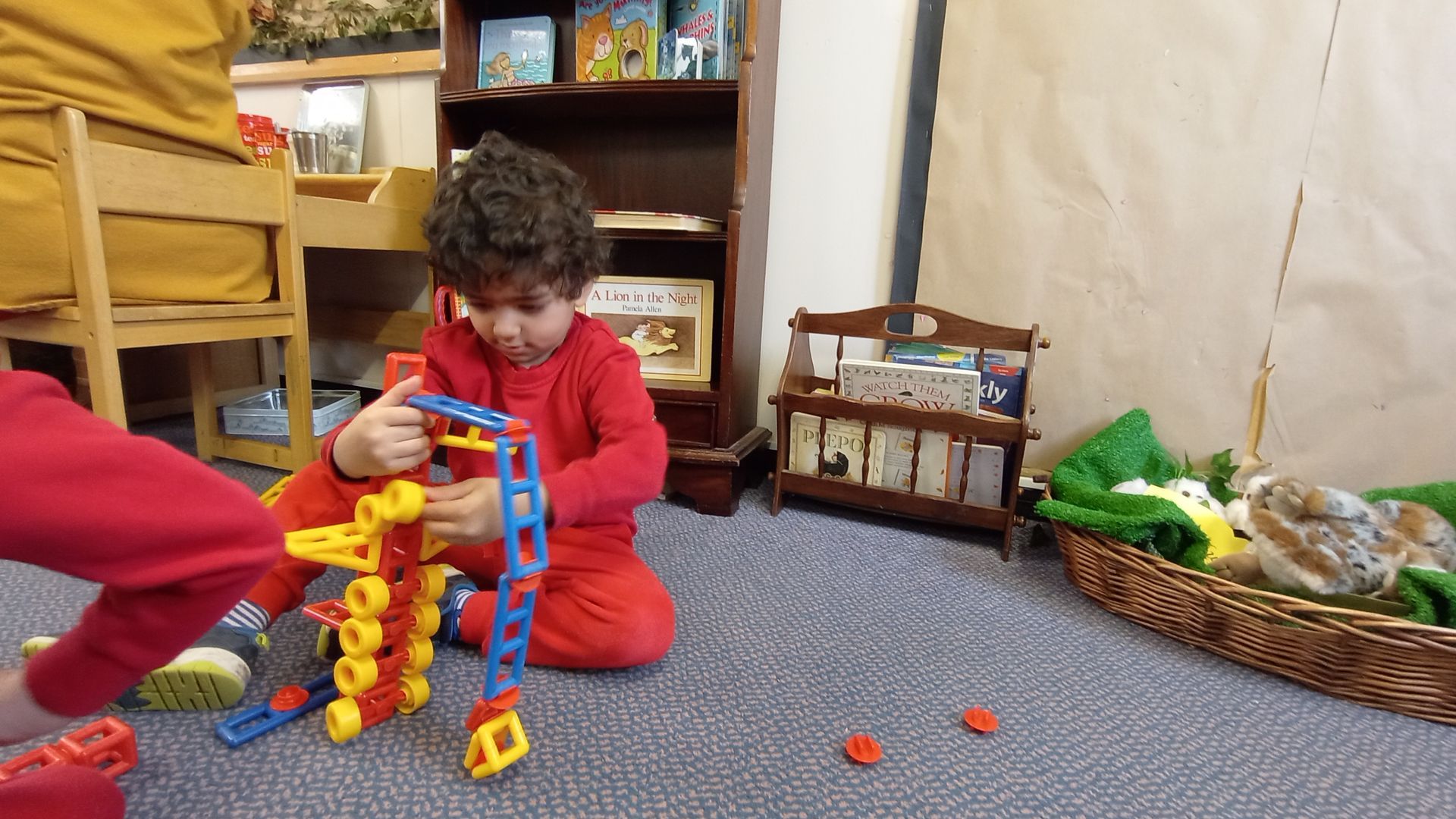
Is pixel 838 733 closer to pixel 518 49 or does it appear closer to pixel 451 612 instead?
pixel 451 612

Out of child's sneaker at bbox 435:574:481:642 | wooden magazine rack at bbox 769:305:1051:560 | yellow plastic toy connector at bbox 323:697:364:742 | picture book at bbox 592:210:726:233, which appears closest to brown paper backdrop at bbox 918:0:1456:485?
wooden magazine rack at bbox 769:305:1051:560

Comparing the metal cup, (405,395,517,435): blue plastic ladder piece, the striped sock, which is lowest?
the striped sock

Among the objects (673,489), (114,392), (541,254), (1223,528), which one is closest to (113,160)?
(114,392)

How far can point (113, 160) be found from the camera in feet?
3.27

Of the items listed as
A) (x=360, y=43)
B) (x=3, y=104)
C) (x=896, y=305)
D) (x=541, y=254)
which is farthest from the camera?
(x=360, y=43)

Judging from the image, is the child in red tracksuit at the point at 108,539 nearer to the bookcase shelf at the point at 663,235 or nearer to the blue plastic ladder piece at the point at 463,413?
the blue plastic ladder piece at the point at 463,413

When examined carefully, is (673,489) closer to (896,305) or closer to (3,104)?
(896,305)

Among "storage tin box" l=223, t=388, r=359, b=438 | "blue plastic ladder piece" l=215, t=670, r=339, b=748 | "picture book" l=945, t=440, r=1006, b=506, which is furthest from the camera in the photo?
"storage tin box" l=223, t=388, r=359, b=438

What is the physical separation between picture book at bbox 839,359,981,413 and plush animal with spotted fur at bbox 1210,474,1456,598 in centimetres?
42

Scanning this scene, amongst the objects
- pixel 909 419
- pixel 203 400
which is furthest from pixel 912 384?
pixel 203 400

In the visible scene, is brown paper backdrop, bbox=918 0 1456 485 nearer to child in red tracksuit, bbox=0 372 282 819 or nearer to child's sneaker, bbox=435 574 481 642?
child's sneaker, bbox=435 574 481 642

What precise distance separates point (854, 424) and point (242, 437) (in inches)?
48.8

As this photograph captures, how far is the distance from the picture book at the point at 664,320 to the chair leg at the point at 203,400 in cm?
77

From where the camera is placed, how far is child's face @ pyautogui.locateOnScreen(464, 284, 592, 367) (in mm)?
700
